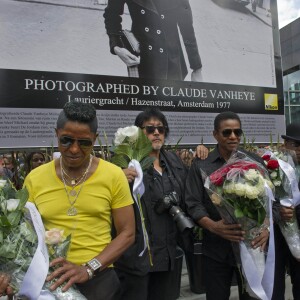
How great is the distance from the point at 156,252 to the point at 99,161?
0.79 m

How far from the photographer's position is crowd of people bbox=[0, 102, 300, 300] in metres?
1.55

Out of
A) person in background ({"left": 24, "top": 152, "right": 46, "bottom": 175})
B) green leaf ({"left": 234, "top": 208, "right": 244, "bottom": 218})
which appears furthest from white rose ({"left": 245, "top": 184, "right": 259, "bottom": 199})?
person in background ({"left": 24, "top": 152, "right": 46, "bottom": 175})

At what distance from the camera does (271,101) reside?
15.5 feet

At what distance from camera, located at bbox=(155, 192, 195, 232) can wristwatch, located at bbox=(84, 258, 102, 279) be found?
72cm

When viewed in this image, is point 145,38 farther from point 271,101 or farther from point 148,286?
point 148,286

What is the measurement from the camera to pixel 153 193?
2.22 metres

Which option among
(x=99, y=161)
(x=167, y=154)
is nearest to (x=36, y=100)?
(x=167, y=154)

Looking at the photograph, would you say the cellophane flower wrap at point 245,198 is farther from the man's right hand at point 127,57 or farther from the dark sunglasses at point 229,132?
the man's right hand at point 127,57

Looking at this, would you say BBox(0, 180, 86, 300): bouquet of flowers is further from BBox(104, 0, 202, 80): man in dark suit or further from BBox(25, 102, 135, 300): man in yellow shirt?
BBox(104, 0, 202, 80): man in dark suit

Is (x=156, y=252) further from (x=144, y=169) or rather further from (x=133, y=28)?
(x=133, y=28)

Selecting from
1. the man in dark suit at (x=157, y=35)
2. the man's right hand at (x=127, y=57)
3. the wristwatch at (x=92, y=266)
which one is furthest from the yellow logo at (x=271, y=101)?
the wristwatch at (x=92, y=266)

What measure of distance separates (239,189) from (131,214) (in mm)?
569

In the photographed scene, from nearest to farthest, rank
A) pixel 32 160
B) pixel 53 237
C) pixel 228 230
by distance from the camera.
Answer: pixel 53 237 → pixel 228 230 → pixel 32 160

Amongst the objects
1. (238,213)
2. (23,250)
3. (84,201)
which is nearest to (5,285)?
(23,250)
